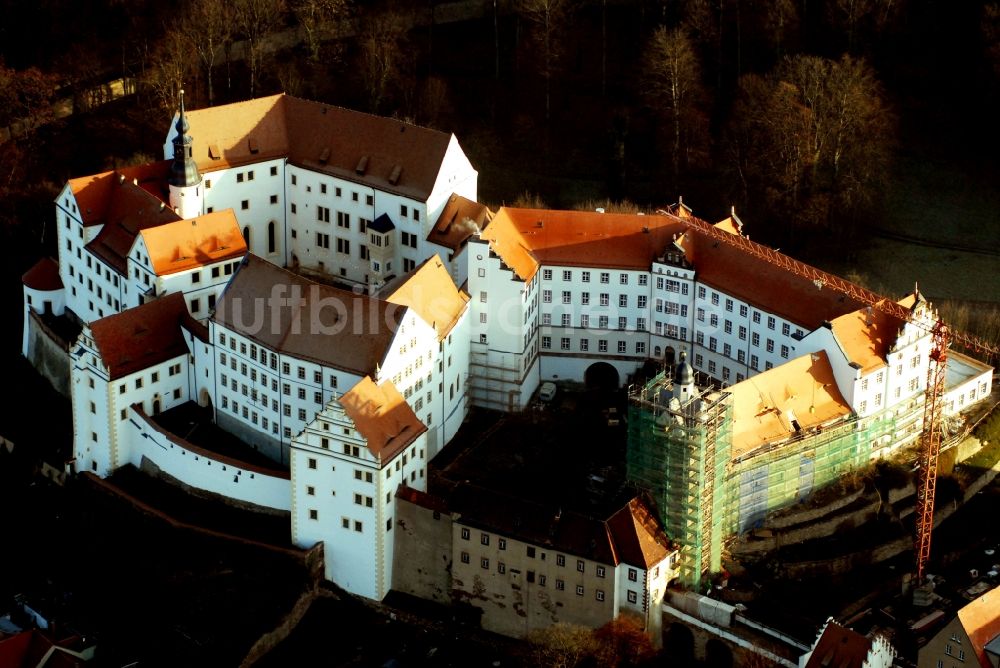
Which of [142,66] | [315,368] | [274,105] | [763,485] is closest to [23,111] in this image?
[142,66]

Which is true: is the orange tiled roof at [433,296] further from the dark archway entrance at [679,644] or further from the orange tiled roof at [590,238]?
the dark archway entrance at [679,644]

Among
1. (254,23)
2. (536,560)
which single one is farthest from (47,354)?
(536,560)

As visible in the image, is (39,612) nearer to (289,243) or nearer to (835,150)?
(289,243)

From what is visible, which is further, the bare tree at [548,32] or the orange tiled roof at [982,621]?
the bare tree at [548,32]

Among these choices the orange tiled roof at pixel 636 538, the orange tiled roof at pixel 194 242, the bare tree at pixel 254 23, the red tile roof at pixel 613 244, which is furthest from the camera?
the bare tree at pixel 254 23

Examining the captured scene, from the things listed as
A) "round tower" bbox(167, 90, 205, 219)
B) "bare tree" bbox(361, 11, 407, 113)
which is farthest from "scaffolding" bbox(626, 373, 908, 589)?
"bare tree" bbox(361, 11, 407, 113)

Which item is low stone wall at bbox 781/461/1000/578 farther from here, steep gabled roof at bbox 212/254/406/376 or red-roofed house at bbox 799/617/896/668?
steep gabled roof at bbox 212/254/406/376

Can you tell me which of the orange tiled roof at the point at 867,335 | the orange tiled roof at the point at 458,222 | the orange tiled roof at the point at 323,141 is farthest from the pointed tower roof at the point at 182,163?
the orange tiled roof at the point at 867,335
